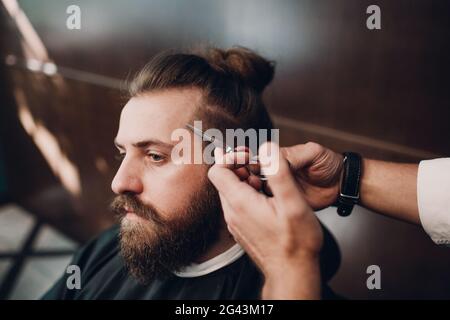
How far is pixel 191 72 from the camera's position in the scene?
3.92 feet

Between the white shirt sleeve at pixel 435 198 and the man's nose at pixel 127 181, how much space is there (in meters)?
0.87

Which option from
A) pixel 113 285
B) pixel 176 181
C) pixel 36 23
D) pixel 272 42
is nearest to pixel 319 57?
pixel 272 42

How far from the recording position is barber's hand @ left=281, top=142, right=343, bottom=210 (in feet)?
3.61

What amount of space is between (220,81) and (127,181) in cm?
47

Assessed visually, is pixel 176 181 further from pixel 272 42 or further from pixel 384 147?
pixel 384 147

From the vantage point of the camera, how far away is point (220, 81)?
1224 millimetres

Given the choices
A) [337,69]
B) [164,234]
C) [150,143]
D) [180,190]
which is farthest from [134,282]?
[337,69]

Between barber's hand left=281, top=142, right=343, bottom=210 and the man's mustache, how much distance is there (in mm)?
466

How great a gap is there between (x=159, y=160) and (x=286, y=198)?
507 mm

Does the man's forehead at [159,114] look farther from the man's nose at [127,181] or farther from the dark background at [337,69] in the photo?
the dark background at [337,69]

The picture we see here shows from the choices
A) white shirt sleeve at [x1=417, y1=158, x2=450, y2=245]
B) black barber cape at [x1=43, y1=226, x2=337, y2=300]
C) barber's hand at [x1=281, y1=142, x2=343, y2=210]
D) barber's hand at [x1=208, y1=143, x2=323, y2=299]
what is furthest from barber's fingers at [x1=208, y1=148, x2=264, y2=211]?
white shirt sleeve at [x1=417, y1=158, x2=450, y2=245]

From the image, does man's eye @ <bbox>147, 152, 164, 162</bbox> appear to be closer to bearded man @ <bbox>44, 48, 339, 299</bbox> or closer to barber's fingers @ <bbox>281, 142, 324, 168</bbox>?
bearded man @ <bbox>44, 48, 339, 299</bbox>

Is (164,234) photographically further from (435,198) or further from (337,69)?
(337,69)

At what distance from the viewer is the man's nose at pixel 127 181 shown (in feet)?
3.52
